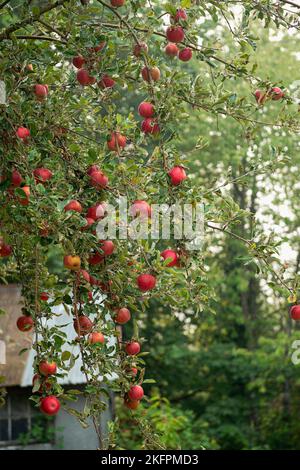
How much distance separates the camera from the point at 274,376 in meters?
14.2

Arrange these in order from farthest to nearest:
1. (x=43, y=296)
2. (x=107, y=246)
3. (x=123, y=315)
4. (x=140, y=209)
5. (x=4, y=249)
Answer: (x=4, y=249)
(x=43, y=296)
(x=123, y=315)
(x=107, y=246)
(x=140, y=209)

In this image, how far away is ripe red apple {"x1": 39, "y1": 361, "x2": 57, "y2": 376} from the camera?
2.69 m

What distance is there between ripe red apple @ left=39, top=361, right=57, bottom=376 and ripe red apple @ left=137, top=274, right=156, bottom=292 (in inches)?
17.2

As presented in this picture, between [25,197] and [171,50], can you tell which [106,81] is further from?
[25,197]

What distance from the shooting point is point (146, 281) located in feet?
8.64

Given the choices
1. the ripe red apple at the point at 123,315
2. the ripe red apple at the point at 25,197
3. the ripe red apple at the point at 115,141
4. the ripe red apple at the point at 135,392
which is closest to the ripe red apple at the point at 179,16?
A: the ripe red apple at the point at 115,141

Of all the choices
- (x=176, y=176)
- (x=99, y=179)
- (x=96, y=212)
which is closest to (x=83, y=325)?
(x=96, y=212)

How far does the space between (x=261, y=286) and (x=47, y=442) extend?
710 centimetres

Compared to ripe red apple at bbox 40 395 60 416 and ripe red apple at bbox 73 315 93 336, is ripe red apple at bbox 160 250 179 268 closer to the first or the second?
ripe red apple at bbox 73 315 93 336

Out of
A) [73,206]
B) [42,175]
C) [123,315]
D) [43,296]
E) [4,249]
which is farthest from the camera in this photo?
[4,249]

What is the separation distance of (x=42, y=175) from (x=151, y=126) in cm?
48
